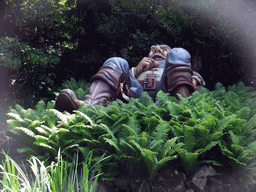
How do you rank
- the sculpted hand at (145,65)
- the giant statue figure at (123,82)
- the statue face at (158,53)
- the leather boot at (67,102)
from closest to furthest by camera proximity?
the leather boot at (67,102) → the giant statue figure at (123,82) → the sculpted hand at (145,65) → the statue face at (158,53)

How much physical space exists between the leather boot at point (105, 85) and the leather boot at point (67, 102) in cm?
49

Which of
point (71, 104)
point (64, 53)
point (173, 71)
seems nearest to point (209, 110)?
point (173, 71)

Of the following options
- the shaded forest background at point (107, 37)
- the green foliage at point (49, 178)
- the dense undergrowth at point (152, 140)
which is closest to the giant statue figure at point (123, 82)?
the dense undergrowth at point (152, 140)

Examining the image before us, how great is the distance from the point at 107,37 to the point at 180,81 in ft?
20.8

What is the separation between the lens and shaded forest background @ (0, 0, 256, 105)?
713 cm

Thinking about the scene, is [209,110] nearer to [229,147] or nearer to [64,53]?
[229,147]

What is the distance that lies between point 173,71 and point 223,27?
330cm

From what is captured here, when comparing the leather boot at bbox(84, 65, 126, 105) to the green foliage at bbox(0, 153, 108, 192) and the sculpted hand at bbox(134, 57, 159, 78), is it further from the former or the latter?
the green foliage at bbox(0, 153, 108, 192)

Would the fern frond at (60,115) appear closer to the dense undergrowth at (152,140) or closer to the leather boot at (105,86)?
the dense undergrowth at (152,140)

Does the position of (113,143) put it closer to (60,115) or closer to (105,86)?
(60,115)

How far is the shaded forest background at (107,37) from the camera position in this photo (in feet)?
23.4

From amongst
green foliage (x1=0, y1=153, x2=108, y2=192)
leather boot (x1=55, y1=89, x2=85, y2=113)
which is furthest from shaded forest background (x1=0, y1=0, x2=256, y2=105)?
green foliage (x1=0, y1=153, x2=108, y2=192)

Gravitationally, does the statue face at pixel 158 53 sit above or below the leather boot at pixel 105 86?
above

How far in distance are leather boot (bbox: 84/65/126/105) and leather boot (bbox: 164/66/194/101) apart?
102 centimetres
